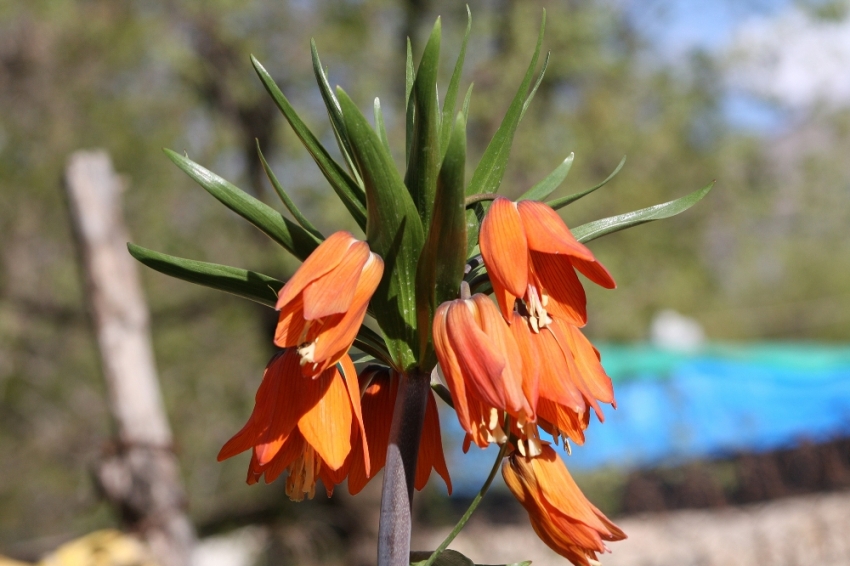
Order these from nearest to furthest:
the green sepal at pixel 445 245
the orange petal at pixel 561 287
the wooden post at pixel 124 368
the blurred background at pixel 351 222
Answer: the green sepal at pixel 445 245
the orange petal at pixel 561 287
the wooden post at pixel 124 368
the blurred background at pixel 351 222

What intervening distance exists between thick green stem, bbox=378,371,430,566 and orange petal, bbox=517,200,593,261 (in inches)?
6.4

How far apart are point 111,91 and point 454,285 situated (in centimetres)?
632

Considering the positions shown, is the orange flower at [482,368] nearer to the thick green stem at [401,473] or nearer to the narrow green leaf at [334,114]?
the thick green stem at [401,473]

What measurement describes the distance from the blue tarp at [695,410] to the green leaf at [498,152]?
4347mm

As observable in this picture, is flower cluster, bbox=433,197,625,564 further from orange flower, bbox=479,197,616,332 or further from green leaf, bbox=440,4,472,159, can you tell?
green leaf, bbox=440,4,472,159

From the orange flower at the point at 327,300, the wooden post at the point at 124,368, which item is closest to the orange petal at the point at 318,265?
the orange flower at the point at 327,300

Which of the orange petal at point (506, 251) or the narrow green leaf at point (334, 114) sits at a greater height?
the narrow green leaf at point (334, 114)

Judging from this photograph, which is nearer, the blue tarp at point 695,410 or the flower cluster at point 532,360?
the flower cluster at point 532,360

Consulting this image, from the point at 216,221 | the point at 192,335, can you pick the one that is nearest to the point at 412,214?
the point at 216,221

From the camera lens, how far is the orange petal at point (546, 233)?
63 cm

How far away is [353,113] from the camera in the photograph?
60 centimetres

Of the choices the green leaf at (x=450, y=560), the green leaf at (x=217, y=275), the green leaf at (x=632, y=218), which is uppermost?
the green leaf at (x=632, y=218)

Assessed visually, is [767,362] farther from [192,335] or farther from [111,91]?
[111,91]

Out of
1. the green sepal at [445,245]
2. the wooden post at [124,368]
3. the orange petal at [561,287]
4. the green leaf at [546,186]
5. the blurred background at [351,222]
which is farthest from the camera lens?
the blurred background at [351,222]
